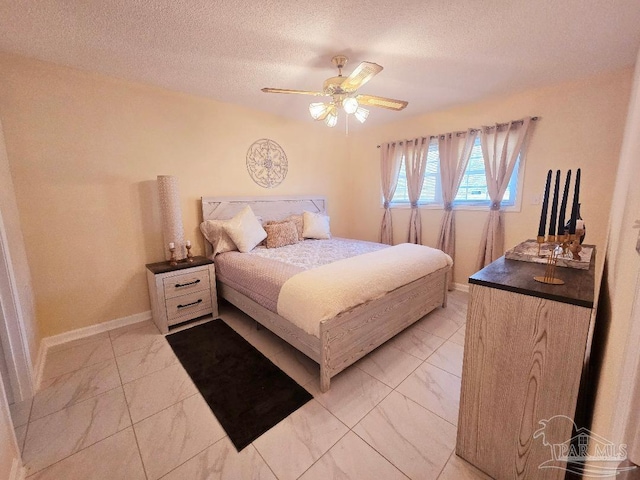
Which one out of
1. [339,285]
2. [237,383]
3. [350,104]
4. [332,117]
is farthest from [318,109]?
[237,383]

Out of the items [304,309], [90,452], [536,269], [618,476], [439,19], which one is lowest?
[90,452]

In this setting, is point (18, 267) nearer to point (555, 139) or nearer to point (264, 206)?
point (264, 206)

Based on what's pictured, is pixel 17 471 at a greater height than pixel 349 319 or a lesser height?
lesser

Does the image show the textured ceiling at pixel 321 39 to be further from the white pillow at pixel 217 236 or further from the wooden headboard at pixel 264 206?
the white pillow at pixel 217 236

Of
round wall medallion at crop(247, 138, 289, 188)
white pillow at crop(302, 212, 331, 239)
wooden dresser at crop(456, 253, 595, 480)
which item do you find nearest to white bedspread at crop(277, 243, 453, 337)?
wooden dresser at crop(456, 253, 595, 480)

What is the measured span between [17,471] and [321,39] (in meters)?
2.98

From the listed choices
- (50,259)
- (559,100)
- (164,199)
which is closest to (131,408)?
(50,259)

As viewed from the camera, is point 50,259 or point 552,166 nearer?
point 50,259

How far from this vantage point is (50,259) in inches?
86.3

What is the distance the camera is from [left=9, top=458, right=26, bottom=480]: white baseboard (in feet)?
3.72

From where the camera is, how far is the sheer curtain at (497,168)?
2.83 metres

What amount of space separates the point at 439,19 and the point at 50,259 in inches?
140

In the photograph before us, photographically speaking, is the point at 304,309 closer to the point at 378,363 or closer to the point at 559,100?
the point at 378,363

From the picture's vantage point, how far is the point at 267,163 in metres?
3.53
